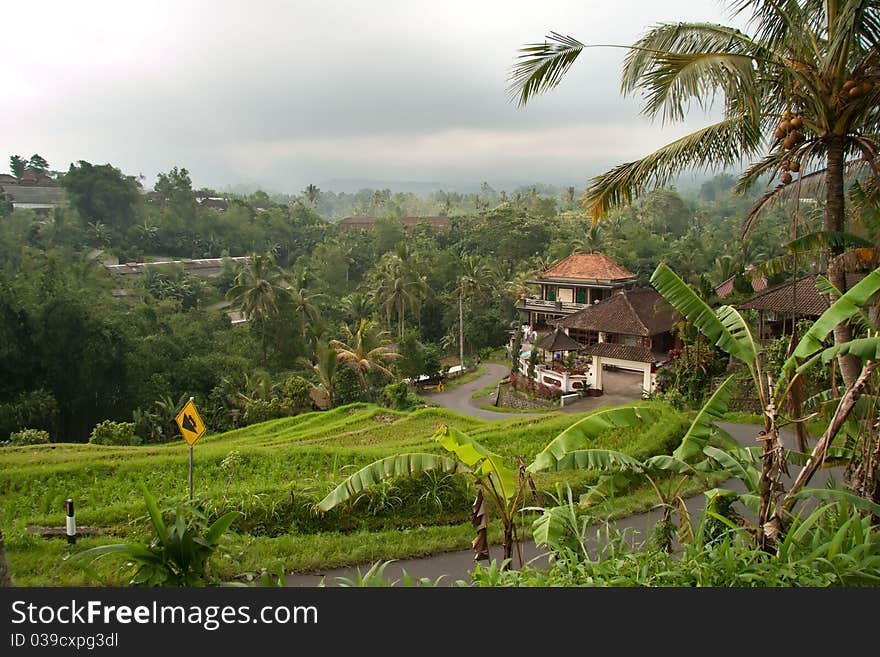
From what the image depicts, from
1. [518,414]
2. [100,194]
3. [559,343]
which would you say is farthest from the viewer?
[100,194]

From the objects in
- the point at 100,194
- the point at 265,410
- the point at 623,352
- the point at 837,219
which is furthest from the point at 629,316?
the point at 100,194

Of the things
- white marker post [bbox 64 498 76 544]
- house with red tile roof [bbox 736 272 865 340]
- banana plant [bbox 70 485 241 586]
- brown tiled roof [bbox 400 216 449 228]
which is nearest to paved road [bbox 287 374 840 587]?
banana plant [bbox 70 485 241 586]

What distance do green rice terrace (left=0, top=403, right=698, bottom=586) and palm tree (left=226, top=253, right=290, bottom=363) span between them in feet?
46.9

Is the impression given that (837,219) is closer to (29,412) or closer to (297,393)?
(297,393)

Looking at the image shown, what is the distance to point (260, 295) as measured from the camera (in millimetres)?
27172

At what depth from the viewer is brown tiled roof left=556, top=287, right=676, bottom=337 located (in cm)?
2112

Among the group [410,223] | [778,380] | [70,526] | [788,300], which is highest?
[410,223]

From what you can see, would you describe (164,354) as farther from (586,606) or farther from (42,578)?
(586,606)

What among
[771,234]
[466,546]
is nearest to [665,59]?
[466,546]

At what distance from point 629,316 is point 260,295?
15397 millimetres

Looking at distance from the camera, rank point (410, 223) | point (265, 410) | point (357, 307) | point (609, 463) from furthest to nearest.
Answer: point (410, 223) → point (357, 307) → point (265, 410) → point (609, 463)

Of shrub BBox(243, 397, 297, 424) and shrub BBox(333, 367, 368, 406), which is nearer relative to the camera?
shrub BBox(243, 397, 297, 424)

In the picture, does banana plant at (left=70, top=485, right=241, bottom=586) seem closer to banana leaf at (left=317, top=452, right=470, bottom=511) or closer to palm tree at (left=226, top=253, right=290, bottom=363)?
banana leaf at (left=317, top=452, right=470, bottom=511)

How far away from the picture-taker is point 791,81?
249 inches
